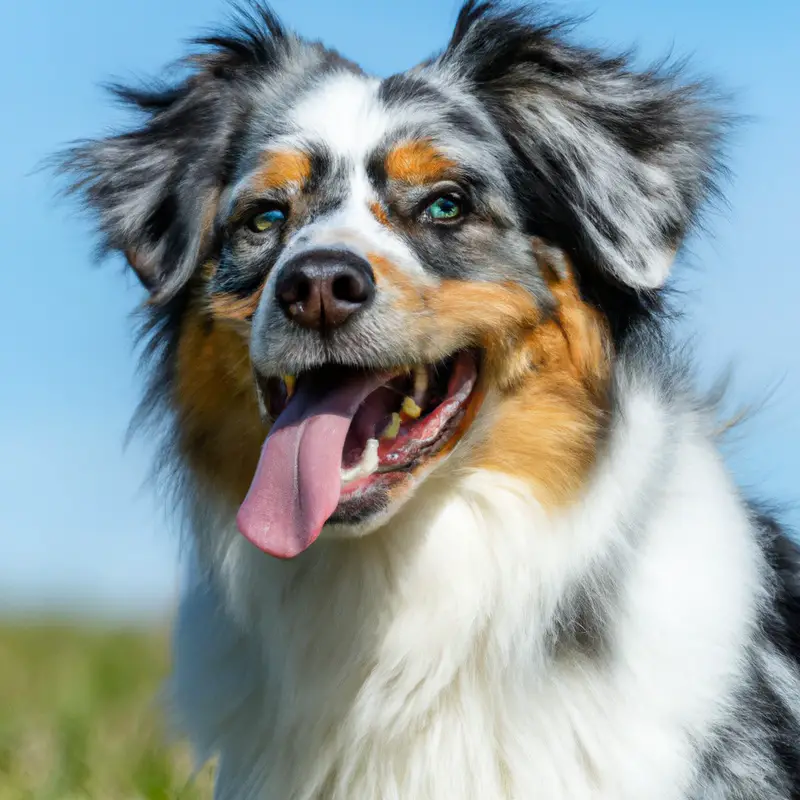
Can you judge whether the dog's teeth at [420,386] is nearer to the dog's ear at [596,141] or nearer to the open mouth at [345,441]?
the open mouth at [345,441]

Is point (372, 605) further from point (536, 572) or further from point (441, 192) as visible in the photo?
point (441, 192)

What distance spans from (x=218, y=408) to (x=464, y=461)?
2.60 ft

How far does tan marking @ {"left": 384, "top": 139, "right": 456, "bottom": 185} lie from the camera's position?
3570mm

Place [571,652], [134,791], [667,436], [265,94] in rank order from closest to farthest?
[571,652] → [667,436] → [265,94] → [134,791]

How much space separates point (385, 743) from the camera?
3.50 m

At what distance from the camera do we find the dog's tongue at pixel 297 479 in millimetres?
3322

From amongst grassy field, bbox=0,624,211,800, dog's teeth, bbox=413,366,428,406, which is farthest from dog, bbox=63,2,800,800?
grassy field, bbox=0,624,211,800

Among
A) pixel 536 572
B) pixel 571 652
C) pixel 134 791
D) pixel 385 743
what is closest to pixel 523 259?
pixel 536 572

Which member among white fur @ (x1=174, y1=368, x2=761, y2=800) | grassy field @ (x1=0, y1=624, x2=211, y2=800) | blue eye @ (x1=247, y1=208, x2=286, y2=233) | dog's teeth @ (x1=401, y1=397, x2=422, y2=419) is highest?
blue eye @ (x1=247, y1=208, x2=286, y2=233)

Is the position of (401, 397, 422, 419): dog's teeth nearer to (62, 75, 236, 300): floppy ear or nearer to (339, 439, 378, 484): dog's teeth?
(339, 439, 378, 484): dog's teeth

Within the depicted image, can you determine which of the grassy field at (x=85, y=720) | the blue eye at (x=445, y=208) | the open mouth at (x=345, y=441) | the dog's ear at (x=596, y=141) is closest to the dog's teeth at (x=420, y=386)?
the open mouth at (x=345, y=441)

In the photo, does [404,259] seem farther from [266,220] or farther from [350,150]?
[266,220]

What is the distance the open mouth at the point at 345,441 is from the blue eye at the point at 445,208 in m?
0.42

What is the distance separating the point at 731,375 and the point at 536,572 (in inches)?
48.2
